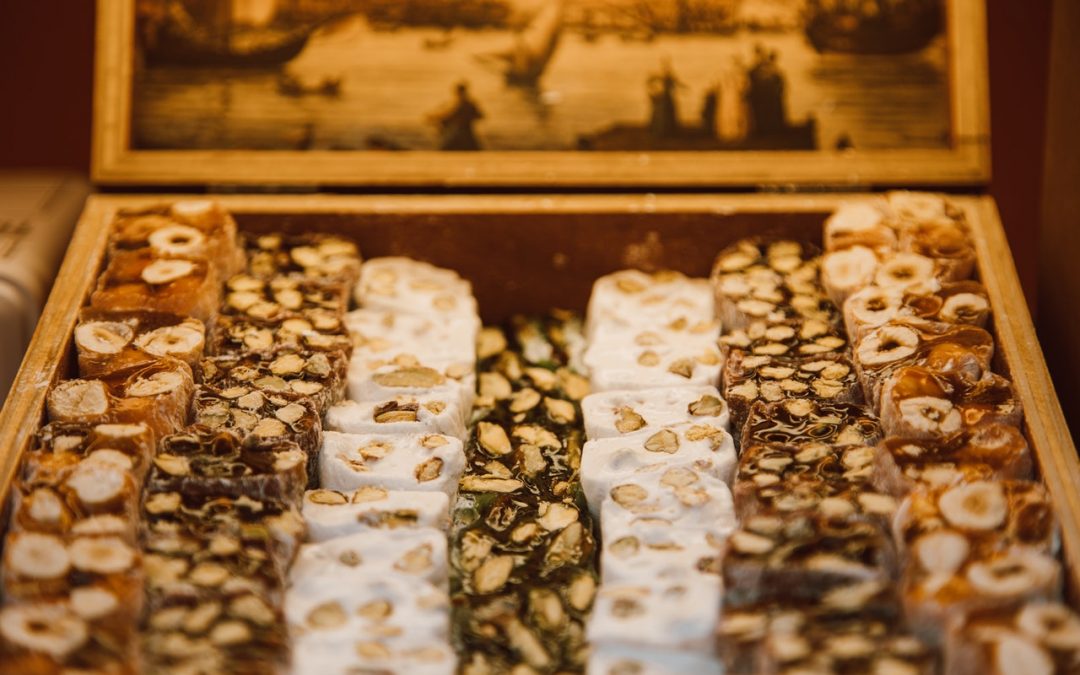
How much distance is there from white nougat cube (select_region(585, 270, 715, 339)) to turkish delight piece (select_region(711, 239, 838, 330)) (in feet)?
0.16

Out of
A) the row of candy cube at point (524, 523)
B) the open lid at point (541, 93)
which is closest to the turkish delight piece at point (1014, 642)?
the row of candy cube at point (524, 523)

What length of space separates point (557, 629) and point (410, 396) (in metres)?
0.67

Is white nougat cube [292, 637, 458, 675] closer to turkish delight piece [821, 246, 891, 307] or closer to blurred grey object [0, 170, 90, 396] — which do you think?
turkish delight piece [821, 246, 891, 307]

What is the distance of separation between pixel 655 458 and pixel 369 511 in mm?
523

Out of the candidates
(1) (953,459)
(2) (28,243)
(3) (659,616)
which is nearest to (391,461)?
(3) (659,616)

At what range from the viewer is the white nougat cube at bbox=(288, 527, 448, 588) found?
2000 mm

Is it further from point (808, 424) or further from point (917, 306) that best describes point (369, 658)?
point (917, 306)

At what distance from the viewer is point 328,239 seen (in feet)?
9.71

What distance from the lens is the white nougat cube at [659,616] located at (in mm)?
1845

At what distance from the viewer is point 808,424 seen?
2291mm

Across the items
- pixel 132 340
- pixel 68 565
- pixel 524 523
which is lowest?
pixel 524 523

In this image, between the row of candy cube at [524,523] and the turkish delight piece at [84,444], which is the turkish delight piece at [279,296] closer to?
the row of candy cube at [524,523]

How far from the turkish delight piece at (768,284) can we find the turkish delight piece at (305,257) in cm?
84

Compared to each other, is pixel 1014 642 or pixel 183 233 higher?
pixel 183 233
